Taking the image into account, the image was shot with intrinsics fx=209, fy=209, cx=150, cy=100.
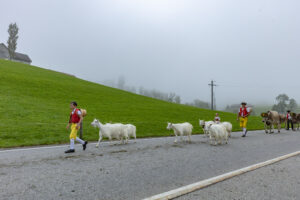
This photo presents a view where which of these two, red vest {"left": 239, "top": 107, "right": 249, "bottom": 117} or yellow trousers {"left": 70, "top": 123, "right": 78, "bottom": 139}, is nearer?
yellow trousers {"left": 70, "top": 123, "right": 78, "bottom": 139}

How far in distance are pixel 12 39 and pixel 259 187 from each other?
110 metres

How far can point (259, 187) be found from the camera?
16.8ft

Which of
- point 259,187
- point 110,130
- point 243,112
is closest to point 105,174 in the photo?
point 259,187

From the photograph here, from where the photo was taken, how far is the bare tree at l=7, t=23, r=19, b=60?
3546 inches

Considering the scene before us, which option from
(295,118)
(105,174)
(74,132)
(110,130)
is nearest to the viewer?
(105,174)

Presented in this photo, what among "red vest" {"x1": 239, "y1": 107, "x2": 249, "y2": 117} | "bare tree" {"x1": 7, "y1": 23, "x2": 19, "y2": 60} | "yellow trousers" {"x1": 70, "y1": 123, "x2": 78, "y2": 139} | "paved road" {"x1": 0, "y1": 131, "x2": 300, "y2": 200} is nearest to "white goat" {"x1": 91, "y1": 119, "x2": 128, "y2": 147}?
"yellow trousers" {"x1": 70, "y1": 123, "x2": 78, "y2": 139}

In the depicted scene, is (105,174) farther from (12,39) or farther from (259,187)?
(12,39)

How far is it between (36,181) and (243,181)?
5.31 m

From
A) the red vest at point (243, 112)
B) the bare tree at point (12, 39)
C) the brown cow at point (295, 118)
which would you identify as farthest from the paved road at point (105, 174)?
the bare tree at point (12, 39)

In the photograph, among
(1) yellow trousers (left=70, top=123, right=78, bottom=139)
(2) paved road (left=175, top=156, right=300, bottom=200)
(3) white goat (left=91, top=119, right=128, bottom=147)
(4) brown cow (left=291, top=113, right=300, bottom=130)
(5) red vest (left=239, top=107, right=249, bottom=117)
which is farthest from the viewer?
(4) brown cow (left=291, top=113, right=300, bottom=130)

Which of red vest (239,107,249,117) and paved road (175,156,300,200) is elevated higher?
red vest (239,107,249,117)

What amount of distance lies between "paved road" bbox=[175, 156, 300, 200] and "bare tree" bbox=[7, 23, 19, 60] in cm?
10757

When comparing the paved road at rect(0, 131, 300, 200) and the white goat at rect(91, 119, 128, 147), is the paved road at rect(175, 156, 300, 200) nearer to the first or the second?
the paved road at rect(0, 131, 300, 200)

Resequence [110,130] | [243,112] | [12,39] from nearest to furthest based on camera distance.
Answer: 1. [110,130]
2. [243,112]
3. [12,39]
